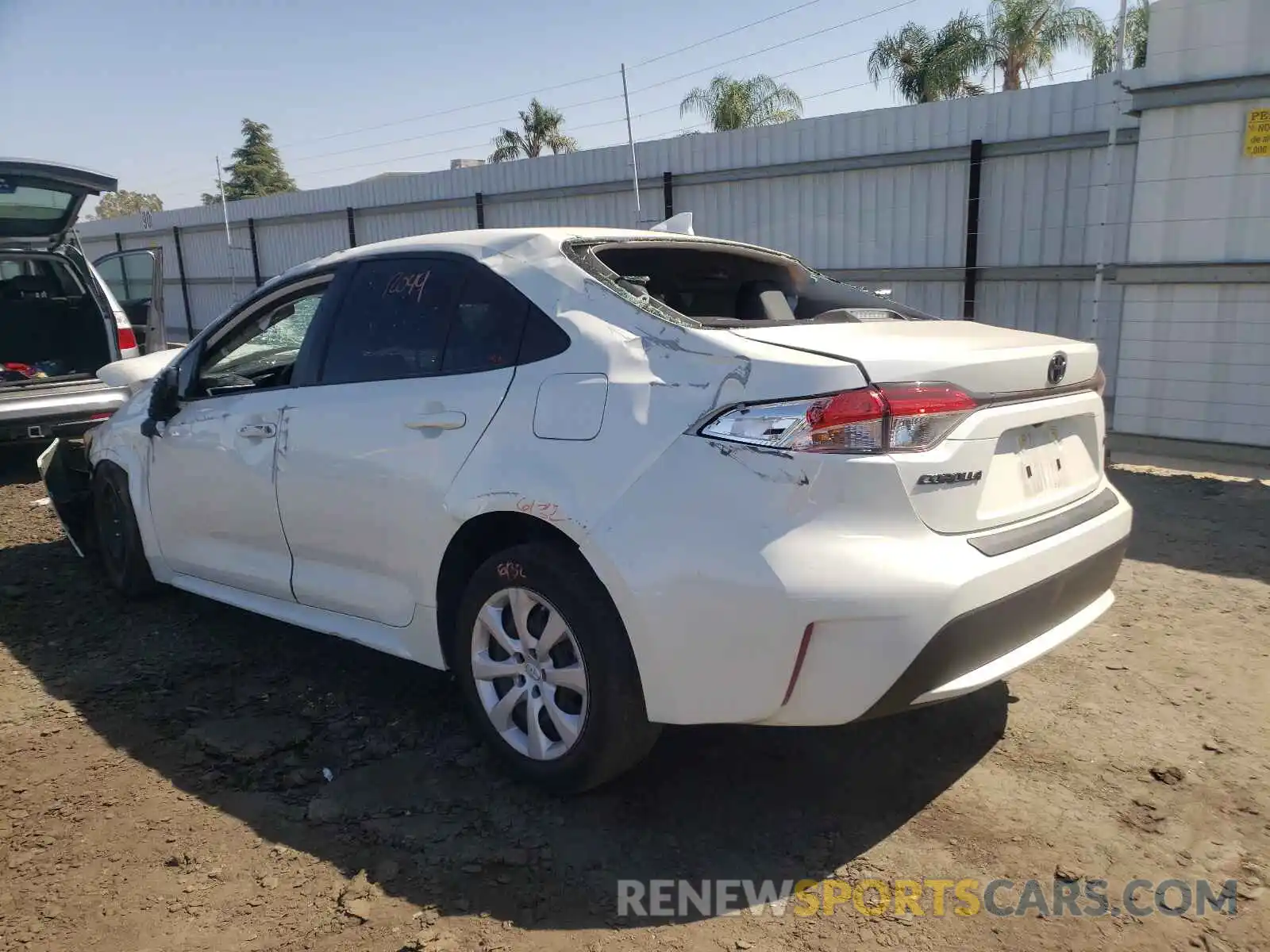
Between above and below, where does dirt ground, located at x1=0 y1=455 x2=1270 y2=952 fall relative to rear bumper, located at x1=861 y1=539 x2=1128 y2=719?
below

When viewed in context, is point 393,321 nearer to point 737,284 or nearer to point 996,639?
point 737,284

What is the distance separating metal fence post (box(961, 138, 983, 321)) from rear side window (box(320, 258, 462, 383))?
247 inches

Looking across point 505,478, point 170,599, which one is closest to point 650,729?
point 505,478

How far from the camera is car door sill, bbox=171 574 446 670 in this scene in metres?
3.21

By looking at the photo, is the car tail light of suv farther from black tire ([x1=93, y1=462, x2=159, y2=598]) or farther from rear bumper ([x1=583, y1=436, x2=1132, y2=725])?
black tire ([x1=93, y1=462, x2=159, y2=598])

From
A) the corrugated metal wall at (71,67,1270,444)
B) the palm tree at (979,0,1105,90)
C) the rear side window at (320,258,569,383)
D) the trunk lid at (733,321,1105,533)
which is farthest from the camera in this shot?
the palm tree at (979,0,1105,90)

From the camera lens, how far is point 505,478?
2846mm

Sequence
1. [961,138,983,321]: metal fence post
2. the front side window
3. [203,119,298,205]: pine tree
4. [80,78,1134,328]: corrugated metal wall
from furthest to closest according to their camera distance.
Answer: [203,119,298,205]: pine tree, [961,138,983,321]: metal fence post, [80,78,1134,328]: corrugated metal wall, the front side window

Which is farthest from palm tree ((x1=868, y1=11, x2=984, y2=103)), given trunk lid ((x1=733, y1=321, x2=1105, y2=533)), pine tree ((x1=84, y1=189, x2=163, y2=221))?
pine tree ((x1=84, y1=189, x2=163, y2=221))

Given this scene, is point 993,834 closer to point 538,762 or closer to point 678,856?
point 678,856

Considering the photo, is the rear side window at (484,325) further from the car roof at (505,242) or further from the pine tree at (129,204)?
Result: the pine tree at (129,204)

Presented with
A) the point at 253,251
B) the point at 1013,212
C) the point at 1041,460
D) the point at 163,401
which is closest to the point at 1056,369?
the point at 1041,460

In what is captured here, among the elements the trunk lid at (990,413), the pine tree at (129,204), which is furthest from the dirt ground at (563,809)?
the pine tree at (129,204)

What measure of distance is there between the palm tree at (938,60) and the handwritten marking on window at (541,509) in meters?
29.6
